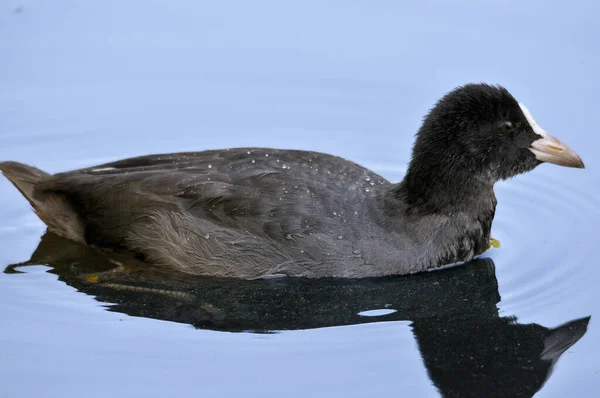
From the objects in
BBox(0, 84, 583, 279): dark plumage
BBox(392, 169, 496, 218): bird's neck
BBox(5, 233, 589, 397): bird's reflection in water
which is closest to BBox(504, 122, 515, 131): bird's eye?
BBox(0, 84, 583, 279): dark plumage

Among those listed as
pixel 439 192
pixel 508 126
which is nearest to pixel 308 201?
pixel 439 192

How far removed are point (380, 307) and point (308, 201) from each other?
3.03ft

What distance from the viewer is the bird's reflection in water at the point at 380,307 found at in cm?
693

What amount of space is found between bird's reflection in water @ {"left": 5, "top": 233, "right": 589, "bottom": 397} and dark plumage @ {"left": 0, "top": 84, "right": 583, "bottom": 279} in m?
Result: 0.12

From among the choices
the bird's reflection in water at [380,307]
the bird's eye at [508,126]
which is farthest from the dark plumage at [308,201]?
the bird's reflection in water at [380,307]

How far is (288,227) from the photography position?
310 inches

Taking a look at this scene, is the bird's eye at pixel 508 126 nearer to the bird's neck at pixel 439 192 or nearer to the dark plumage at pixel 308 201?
the dark plumage at pixel 308 201

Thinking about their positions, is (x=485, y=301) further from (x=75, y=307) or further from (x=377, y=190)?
(x=75, y=307)

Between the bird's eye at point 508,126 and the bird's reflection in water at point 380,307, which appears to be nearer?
the bird's reflection in water at point 380,307

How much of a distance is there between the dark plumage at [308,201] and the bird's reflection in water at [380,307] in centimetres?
12

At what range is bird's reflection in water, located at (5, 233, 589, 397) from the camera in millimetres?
6930

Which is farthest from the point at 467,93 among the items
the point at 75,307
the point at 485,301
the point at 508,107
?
the point at 75,307

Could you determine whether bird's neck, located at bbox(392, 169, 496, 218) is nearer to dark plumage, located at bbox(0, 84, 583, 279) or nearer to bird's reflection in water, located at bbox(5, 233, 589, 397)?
dark plumage, located at bbox(0, 84, 583, 279)

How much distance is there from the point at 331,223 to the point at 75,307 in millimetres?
1878
